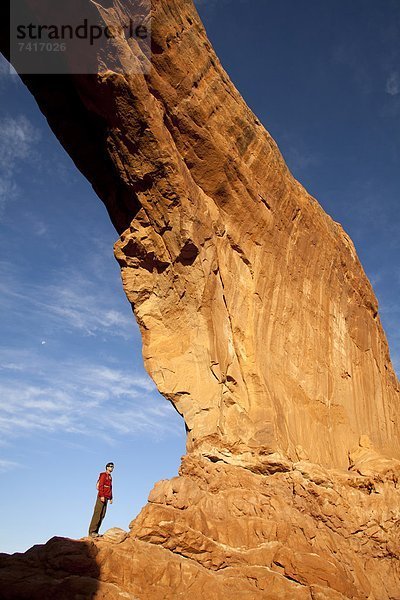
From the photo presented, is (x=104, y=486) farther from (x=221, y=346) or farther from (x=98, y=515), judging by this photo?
(x=221, y=346)

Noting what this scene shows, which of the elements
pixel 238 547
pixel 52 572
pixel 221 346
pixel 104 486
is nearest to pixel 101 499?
pixel 104 486

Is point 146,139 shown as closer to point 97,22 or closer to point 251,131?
point 97,22

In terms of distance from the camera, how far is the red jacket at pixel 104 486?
13883mm

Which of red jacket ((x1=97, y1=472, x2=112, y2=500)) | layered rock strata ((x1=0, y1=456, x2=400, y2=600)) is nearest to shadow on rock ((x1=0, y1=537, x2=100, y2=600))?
layered rock strata ((x1=0, y1=456, x2=400, y2=600))

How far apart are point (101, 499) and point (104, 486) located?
0.30m

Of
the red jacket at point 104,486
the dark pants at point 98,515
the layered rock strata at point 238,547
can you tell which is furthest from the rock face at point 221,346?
the dark pants at point 98,515

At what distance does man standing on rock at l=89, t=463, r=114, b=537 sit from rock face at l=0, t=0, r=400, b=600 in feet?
3.77

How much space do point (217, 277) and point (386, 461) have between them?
25.9 feet

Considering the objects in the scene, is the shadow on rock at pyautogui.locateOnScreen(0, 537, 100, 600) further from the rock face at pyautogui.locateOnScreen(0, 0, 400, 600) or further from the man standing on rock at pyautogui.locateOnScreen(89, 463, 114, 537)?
the man standing on rock at pyautogui.locateOnScreen(89, 463, 114, 537)

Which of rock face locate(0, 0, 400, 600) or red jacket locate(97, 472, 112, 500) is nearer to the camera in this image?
rock face locate(0, 0, 400, 600)

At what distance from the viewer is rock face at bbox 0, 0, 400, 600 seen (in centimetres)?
1264

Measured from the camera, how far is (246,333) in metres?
17.0

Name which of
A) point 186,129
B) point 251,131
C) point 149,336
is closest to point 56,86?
point 186,129

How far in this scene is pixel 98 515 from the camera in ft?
44.7
